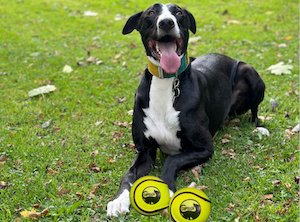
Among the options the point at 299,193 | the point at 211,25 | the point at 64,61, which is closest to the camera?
the point at 299,193

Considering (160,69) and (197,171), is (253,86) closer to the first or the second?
(197,171)

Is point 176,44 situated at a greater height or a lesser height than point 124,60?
greater

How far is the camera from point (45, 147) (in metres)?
4.81

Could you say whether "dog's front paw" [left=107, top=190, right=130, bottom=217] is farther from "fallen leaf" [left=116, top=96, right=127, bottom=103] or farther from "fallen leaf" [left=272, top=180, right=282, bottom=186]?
"fallen leaf" [left=116, top=96, right=127, bottom=103]

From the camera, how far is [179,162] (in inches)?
158

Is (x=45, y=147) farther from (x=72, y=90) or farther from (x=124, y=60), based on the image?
(x=124, y=60)

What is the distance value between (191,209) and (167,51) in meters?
1.86

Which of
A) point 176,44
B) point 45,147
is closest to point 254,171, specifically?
point 176,44

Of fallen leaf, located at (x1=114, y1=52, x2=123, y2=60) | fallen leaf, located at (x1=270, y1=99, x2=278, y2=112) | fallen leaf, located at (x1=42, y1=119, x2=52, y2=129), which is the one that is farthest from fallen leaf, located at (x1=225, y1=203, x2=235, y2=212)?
fallen leaf, located at (x1=114, y1=52, x2=123, y2=60)

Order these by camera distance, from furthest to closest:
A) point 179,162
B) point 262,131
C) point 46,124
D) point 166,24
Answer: point 46,124 < point 262,131 < point 179,162 < point 166,24

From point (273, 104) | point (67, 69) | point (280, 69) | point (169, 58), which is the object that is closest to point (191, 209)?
point (169, 58)

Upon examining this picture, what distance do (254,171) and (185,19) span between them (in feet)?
4.52

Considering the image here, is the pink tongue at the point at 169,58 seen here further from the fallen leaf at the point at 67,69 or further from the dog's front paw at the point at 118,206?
the fallen leaf at the point at 67,69

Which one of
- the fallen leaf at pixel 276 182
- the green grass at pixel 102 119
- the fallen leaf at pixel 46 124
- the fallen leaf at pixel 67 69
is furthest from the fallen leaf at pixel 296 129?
the fallen leaf at pixel 67 69
